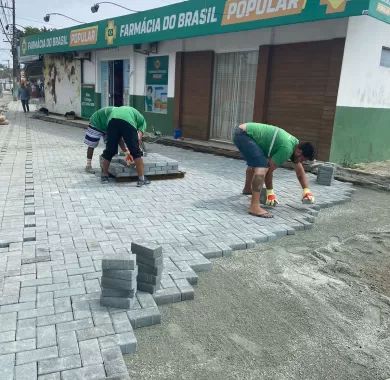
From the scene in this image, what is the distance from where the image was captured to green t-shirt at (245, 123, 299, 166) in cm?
528

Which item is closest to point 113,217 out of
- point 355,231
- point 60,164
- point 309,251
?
point 309,251

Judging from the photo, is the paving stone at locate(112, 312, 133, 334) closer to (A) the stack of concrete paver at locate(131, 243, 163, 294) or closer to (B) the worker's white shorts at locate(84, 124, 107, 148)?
(A) the stack of concrete paver at locate(131, 243, 163, 294)

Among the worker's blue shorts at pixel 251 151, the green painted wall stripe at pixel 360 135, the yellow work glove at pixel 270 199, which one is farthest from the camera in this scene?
the green painted wall stripe at pixel 360 135

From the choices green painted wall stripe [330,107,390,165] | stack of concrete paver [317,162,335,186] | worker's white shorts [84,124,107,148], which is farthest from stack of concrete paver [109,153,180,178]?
green painted wall stripe [330,107,390,165]

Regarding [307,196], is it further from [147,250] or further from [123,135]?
[147,250]

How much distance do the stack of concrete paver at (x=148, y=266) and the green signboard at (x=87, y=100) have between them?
52.0ft

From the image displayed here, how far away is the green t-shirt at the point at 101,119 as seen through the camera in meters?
6.77

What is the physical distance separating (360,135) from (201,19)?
5.16 m

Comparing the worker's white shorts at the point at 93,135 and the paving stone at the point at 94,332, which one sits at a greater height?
the worker's white shorts at the point at 93,135

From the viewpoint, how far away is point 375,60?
8.71 metres

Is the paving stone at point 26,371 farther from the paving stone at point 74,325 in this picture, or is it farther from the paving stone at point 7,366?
the paving stone at point 74,325

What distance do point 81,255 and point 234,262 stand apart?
1.55 meters

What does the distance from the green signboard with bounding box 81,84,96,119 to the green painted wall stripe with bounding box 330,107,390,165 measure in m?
Result: 12.3

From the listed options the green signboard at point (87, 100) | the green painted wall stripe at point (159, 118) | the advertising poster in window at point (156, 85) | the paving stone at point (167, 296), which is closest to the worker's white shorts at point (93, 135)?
the paving stone at point (167, 296)
